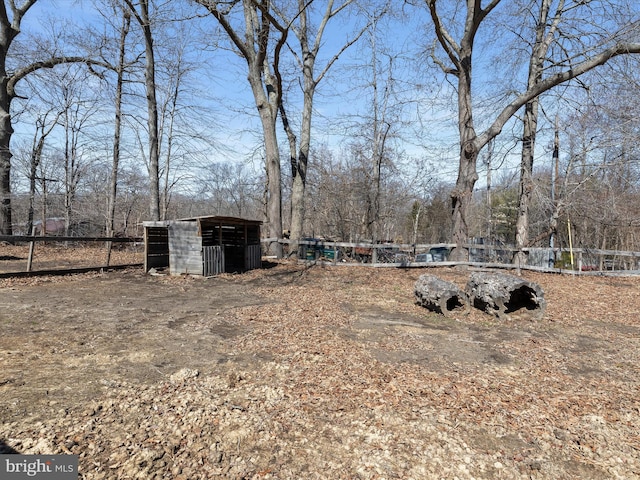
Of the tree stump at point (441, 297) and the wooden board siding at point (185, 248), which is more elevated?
the wooden board siding at point (185, 248)

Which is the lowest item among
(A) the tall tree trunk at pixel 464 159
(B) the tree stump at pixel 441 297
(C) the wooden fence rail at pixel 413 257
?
(B) the tree stump at pixel 441 297

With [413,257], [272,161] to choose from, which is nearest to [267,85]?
[272,161]

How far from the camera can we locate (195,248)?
33.4 feet

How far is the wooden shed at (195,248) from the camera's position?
1018 cm

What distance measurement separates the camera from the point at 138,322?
5465 millimetres

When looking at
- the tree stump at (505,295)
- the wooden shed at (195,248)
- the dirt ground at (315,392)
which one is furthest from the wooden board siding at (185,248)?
the tree stump at (505,295)

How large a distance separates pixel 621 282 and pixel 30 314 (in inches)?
608

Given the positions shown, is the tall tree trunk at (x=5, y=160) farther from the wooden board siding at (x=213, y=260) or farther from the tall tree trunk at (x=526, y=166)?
the tall tree trunk at (x=526, y=166)

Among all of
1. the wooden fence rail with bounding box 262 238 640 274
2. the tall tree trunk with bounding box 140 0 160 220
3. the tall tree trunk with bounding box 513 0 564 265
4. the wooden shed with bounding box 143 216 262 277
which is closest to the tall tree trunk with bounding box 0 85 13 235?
the tall tree trunk with bounding box 140 0 160 220

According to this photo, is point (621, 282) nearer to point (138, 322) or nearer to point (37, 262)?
point (138, 322)

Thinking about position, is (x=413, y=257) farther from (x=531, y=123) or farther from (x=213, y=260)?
(x=213, y=260)

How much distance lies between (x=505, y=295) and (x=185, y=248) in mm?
8660

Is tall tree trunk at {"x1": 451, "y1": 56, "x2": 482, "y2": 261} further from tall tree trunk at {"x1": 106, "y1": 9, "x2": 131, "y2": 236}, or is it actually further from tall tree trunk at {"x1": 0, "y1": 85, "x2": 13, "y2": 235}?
tall tree trunk at {"x1": 0, "y1": 85, "x2": 13, "y2": 235}

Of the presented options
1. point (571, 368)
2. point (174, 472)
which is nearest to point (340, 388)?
point (174, 472)
